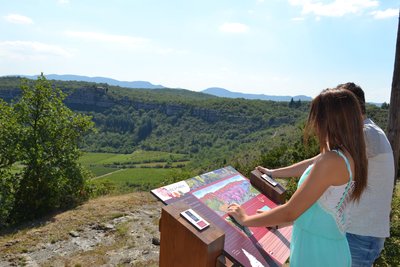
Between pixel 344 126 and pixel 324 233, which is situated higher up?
pixel 344 126

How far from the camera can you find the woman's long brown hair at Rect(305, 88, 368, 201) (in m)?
1.76

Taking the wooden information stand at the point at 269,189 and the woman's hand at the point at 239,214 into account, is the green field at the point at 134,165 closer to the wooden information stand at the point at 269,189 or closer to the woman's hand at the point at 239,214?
the wooden information stand at the point at 269,189

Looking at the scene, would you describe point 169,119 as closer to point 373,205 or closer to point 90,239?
point 90,239

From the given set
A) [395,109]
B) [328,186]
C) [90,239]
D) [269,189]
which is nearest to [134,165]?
[90,239]

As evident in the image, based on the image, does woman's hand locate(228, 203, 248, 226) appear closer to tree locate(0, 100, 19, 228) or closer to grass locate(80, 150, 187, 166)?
tree locate(0, 100, 19, 228)

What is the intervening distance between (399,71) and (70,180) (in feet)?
32.5

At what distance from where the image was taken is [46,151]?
10461 millimetres

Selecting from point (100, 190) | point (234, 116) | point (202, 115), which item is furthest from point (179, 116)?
point (100, 190)

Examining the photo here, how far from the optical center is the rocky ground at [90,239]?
5.75 metres

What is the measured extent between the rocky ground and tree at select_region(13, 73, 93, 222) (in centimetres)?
171

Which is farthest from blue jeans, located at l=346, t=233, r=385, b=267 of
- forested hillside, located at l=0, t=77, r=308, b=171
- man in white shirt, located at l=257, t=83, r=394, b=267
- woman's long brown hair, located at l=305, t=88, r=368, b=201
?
forested hillside, located at l=0, t=77, r=308, b=171

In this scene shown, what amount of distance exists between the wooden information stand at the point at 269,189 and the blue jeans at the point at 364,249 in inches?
32.3

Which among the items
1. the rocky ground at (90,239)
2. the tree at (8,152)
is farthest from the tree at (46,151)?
the rocky ground at (90,239)

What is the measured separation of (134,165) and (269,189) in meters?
73.5
